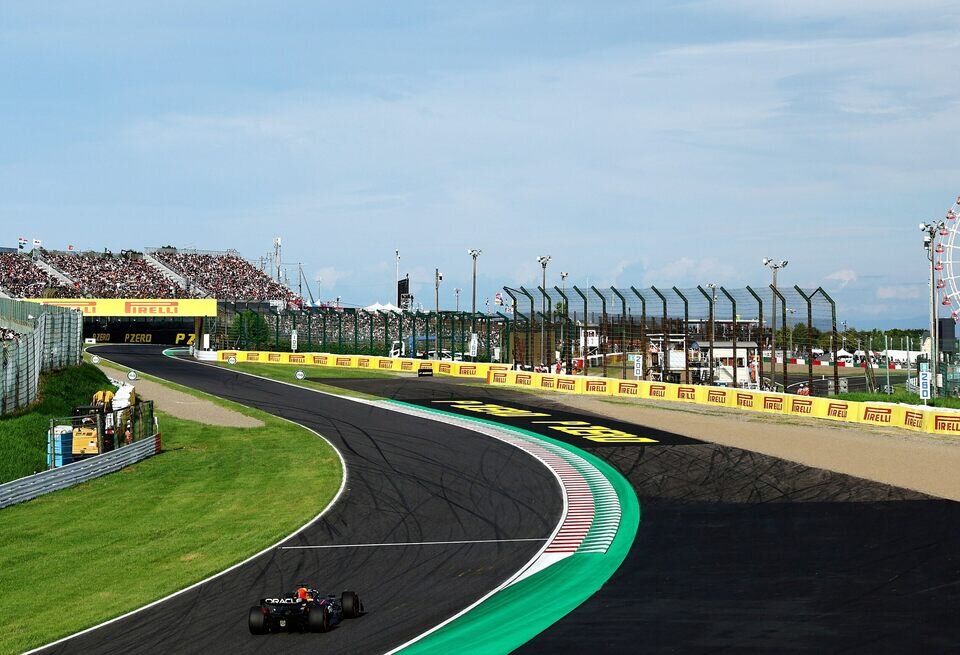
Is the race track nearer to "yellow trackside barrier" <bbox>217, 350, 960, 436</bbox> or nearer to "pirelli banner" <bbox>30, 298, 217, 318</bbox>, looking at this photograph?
"yellow trackside barrier" <bbox>217, 350, 960, 436</bbox>

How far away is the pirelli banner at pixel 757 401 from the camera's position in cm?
3647

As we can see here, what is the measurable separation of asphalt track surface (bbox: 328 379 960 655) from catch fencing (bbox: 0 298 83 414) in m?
19.9

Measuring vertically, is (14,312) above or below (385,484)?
above

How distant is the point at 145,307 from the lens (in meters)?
95.4

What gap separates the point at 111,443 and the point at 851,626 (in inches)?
926

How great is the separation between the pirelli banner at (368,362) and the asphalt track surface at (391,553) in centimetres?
2717

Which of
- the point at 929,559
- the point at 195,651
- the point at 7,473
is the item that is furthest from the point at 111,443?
the point at 929,559

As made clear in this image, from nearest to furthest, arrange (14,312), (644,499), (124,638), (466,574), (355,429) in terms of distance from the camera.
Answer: (124,638), (466,574), (644,499), (355,429), (14,312)

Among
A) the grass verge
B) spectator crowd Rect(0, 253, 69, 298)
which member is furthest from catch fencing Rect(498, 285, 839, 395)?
spectator crowd Rect(0, 253, 69, 298)

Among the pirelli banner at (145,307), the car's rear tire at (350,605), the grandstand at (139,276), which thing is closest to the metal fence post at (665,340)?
the car's rear tire at (350,605)

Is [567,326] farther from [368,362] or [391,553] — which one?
[391,553]

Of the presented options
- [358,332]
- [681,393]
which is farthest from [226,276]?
[681,393]

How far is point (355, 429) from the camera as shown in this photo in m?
37.9

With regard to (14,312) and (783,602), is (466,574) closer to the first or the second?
(783,602)
